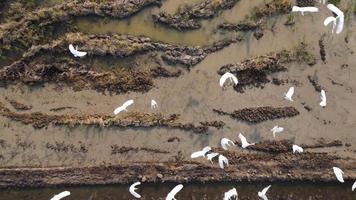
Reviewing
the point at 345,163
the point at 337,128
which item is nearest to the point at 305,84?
the point at 337,128

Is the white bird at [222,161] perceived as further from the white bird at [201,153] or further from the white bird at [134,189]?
the white bird at [134,189]

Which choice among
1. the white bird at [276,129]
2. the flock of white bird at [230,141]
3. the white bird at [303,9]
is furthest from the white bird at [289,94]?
the white bird at [303,9]

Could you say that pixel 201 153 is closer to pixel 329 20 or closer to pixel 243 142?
pixel 243 142

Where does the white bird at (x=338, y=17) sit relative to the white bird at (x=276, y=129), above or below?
above

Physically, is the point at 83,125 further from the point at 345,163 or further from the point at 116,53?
the point at 345,163

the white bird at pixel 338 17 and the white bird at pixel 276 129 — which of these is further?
the white bird at pixel 276 129

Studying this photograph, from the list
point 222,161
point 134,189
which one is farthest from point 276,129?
point 134,189

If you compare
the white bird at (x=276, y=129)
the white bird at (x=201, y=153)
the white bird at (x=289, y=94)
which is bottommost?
the white bird at (x=201, y=153)
